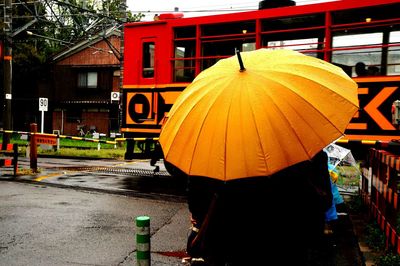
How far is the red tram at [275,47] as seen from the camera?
873 centimetres

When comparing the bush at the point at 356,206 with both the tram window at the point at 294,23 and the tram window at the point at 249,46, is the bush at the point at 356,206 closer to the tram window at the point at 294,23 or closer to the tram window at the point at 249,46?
the tram window at the point at 294,23

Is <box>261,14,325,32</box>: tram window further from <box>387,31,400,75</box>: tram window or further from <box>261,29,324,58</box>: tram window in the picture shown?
<box>387,31,400,75</box>: tram window

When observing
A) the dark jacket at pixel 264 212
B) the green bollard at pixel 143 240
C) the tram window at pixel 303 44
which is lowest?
the green bollard at pixel 143 240

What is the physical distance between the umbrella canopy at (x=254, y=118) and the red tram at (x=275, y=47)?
645cm

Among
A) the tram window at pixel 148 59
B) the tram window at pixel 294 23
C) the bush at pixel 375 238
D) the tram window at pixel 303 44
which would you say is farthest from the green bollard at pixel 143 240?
the tram window at pixel 148 59

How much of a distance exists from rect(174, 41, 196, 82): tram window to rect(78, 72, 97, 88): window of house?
28.8 metres

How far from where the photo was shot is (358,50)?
29.4 ft

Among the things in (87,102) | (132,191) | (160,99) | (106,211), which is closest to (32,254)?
(106,211)

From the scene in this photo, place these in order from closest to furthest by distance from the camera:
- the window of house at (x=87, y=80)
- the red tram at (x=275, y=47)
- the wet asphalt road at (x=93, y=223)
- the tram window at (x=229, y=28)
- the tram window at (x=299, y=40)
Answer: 1. the wet asphalt road at (x=93, y=223)
2. the red tram at (x=275, y=47)
3. the tram window at (x=299, y=40)
4. the tram window at (x=229, y=28)
5. the window of house at (x=87, y=80)

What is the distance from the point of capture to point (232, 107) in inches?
98.3

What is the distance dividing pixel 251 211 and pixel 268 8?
27.8 ft

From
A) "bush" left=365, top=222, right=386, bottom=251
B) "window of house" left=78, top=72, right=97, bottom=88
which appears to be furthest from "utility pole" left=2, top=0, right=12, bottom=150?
"window of house" left=78, top=72, right=97, bottom=88

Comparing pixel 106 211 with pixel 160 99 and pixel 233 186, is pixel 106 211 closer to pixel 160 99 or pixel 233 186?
pixel 160 99

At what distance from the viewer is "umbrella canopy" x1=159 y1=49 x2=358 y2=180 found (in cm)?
244
